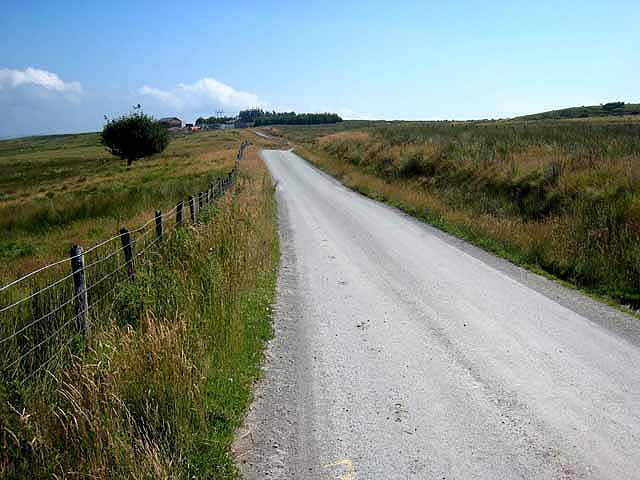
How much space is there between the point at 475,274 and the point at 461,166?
12221 millimetres

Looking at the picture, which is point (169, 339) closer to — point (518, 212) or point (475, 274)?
point (475, 274)

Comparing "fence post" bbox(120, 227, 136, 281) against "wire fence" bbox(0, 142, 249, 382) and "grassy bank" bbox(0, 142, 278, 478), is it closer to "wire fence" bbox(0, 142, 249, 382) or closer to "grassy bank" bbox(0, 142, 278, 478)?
"wire fence" bbox(0, 142, 249, 382)

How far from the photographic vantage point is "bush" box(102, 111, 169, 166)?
2274 inches

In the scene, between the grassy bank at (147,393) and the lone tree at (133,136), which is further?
the lone tree at (133,136)

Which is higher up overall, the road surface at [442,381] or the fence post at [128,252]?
the fence post at [128,252]

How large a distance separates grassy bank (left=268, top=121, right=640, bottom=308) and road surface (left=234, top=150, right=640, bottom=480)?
109 centimetres

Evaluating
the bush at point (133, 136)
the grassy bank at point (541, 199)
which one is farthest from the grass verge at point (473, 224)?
the bush at point (133, 136)

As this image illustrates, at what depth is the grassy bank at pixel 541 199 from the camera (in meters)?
9.76

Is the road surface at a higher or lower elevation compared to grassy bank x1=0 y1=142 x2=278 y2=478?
lower

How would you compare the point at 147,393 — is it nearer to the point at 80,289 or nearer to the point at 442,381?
the point at 80,289

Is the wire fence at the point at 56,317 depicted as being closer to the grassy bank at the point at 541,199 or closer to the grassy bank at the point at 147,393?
the grassy bank at the point at 147,393

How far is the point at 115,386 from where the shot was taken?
408 cm

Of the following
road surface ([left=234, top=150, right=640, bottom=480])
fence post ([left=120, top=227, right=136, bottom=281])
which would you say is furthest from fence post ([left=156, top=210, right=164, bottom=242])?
road surface ([left=234, top=150, right=640, bottom=480])

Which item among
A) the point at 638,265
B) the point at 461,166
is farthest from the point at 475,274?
the point at 461,166
